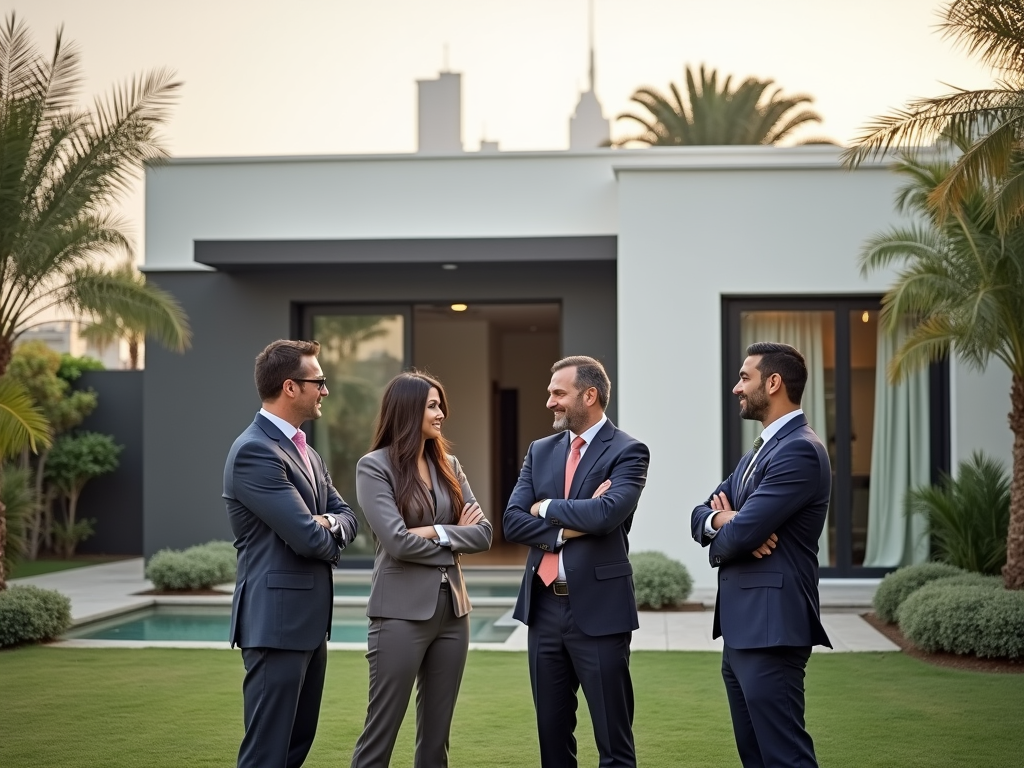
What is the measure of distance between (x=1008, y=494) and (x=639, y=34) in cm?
1718

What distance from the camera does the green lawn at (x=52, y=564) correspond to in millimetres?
14002

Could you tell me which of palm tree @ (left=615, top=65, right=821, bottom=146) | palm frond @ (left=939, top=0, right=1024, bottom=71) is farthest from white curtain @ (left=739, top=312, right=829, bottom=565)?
palm tree @ (left=615, top=65, right=821, bottom=146)

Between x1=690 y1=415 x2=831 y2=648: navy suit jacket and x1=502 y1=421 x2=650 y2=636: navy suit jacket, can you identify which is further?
x1=502 y1=421 x2=650 y2=636: navy suit jacket

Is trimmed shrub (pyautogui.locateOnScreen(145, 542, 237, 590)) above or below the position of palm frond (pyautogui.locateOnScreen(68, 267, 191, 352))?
below

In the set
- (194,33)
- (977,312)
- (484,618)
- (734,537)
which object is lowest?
(484,618)

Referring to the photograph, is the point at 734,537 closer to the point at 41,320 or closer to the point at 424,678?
the point at 424,678

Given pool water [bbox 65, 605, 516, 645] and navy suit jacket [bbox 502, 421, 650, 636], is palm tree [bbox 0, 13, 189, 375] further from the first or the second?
navy suit jacket [bbox 502, 421, 650, 636]

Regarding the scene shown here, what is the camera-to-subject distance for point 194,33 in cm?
1452

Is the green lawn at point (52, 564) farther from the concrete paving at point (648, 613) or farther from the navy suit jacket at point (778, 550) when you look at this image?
the navy suit jacket at point (778, 550)

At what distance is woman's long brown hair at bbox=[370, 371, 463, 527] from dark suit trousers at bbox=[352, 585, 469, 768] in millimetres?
322

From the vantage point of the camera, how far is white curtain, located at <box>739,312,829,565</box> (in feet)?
37.6

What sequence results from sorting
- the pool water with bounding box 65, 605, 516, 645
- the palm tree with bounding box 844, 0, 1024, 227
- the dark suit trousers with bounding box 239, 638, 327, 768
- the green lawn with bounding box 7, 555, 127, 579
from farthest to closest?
the green lawn with bounding box 7, 555, 127, 579 < the pool water with bounding box 65, 605, 516, 645 < the palm tree with bounding box 844, 0, 1024, 227 < the dark suit trousers with bounding box 239, 638, 327, 768

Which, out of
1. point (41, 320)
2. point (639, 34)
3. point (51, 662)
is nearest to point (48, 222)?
point (41, 320)

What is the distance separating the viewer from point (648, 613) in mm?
10156
